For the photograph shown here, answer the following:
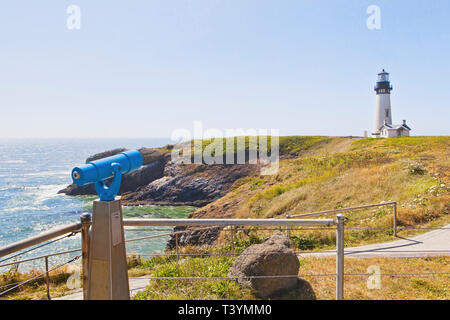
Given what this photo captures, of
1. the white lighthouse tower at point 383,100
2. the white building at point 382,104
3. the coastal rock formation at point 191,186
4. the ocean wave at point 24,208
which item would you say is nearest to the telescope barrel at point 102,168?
the coastal rock formation at point 191,186

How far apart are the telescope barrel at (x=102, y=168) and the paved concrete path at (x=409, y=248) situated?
5.32 metres

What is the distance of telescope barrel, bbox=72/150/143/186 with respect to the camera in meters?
2.37

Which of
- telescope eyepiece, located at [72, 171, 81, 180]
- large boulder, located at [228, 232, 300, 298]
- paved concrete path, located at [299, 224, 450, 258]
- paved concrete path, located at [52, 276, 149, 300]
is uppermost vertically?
telescope eyepiece, located at [72, 171, 81, 180]

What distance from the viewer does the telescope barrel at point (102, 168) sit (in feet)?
7.78

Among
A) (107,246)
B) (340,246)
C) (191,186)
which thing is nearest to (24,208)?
(191,186)

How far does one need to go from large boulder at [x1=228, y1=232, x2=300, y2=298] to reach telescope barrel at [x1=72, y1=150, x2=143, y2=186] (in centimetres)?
204

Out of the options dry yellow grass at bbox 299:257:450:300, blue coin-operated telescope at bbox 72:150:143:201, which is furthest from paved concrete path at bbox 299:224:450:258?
blue coin-operated telescope at bbox 72:150:143:201

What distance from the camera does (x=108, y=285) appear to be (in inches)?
101

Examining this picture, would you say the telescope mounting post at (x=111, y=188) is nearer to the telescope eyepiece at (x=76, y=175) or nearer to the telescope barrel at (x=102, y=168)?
the telescope barrel at (x=102, y=168)

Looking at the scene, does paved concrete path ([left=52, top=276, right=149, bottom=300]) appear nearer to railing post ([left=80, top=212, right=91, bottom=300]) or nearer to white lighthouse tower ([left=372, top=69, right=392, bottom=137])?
railing post ([left=80, top=212, right=91, bottom=300])

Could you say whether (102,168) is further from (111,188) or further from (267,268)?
(267,268)

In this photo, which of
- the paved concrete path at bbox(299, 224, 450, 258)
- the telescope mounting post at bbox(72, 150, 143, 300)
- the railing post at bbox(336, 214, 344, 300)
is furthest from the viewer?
the paved concrete path at bbox(299, 224, 450, 258)
